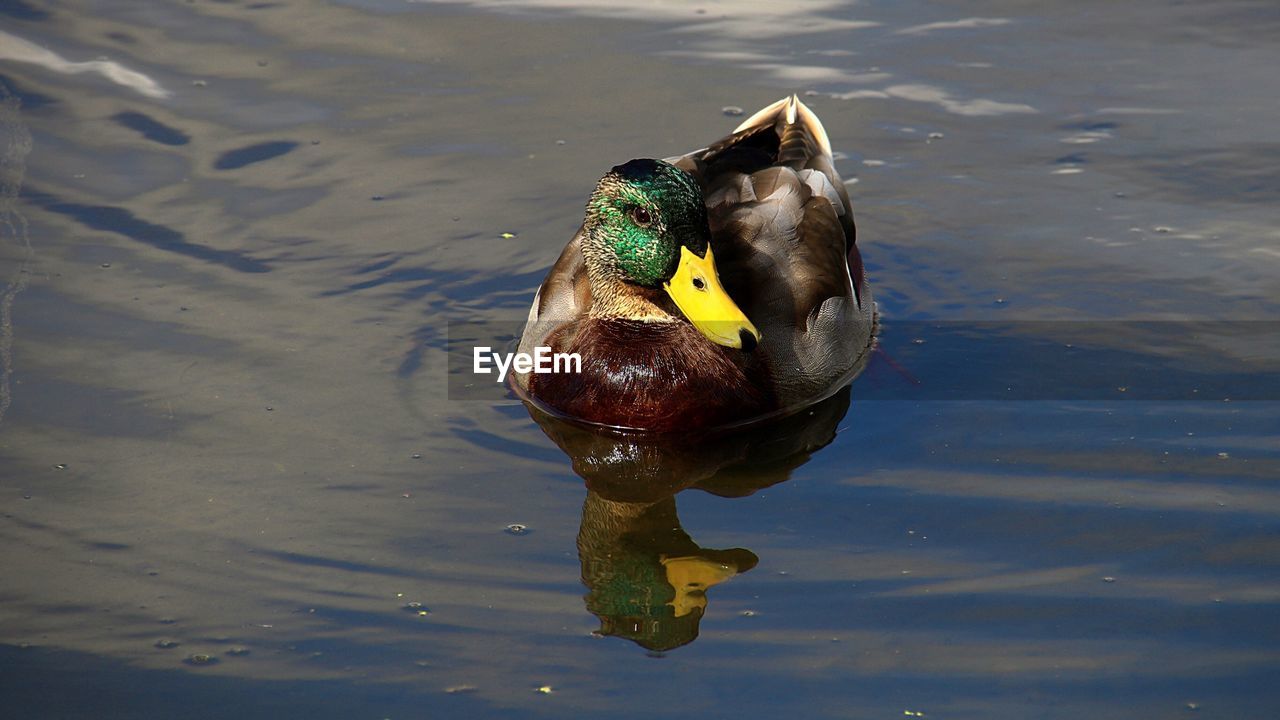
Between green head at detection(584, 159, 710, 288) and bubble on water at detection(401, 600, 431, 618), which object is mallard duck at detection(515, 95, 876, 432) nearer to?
green head at detection(584, 159, 710, 288)

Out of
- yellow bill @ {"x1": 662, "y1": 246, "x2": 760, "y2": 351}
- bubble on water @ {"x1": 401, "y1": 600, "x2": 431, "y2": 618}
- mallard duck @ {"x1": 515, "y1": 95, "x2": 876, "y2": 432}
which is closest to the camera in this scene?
bubble on water @ {"x1": 401, "y1": 600, "x2": 431, "y2": 618}

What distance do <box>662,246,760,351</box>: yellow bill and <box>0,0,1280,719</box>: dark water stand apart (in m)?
0.55

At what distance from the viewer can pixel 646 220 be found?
6.21 metres

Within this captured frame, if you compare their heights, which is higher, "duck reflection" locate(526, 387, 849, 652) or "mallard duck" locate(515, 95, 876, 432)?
"mallard duck" locate(515, 95, 876, 432)

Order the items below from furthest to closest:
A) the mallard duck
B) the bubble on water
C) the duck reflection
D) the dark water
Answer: the mallard duck → the duck reflection → the bubble on water → the dark water

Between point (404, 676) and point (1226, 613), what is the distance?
2.61 m

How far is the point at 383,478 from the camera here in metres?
5.98

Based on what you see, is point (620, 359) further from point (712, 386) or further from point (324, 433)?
point (324, 433)

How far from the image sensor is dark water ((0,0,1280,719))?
4887mm

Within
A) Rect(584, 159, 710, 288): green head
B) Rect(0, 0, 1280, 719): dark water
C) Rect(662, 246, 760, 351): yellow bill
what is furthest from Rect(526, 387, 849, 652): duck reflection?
Rect(584, 159, 710, 288): green head

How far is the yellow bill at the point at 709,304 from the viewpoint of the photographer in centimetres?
607

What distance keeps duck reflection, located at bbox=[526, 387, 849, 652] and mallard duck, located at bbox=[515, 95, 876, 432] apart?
9cm

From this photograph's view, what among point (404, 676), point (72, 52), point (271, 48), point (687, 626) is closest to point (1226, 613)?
point (687, 626)

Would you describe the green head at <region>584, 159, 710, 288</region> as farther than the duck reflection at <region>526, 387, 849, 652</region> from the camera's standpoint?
Yes
